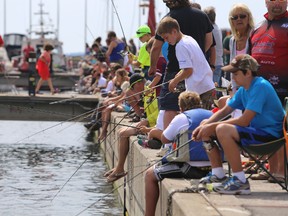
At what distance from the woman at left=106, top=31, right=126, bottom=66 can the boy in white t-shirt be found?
1134 cm

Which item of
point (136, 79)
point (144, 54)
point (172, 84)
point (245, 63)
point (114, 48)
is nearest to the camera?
point (245, 63)

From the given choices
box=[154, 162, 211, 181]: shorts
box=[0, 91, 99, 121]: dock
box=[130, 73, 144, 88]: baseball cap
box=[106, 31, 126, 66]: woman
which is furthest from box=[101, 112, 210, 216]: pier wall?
box=[0, 91, 99, 121]: dock

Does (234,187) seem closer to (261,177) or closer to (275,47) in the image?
(261,177)

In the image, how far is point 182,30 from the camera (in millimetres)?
10953

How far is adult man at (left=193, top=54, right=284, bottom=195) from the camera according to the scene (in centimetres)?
793

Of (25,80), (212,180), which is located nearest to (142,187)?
(212,180)

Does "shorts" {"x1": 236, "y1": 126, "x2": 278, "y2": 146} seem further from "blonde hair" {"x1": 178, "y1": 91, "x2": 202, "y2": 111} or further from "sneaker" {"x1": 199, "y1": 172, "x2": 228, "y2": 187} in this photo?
"blonde hair" {"x1": 178, "y1": 91, "x2": 202, "y2": 111}

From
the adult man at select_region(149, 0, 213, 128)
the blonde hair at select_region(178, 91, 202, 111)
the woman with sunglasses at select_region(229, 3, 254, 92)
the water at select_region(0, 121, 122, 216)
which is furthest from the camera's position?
the water at select_region(0, 121, 122, 216)

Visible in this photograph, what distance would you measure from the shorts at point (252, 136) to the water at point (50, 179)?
2.96 metres

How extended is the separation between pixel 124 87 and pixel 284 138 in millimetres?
7969

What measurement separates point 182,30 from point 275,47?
2.04m

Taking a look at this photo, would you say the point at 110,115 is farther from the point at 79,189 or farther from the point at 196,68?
the point at 196,68

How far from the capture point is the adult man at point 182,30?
10477 millimetres

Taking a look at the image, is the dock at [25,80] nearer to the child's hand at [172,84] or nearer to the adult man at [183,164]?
the child's hand at [172,84]
